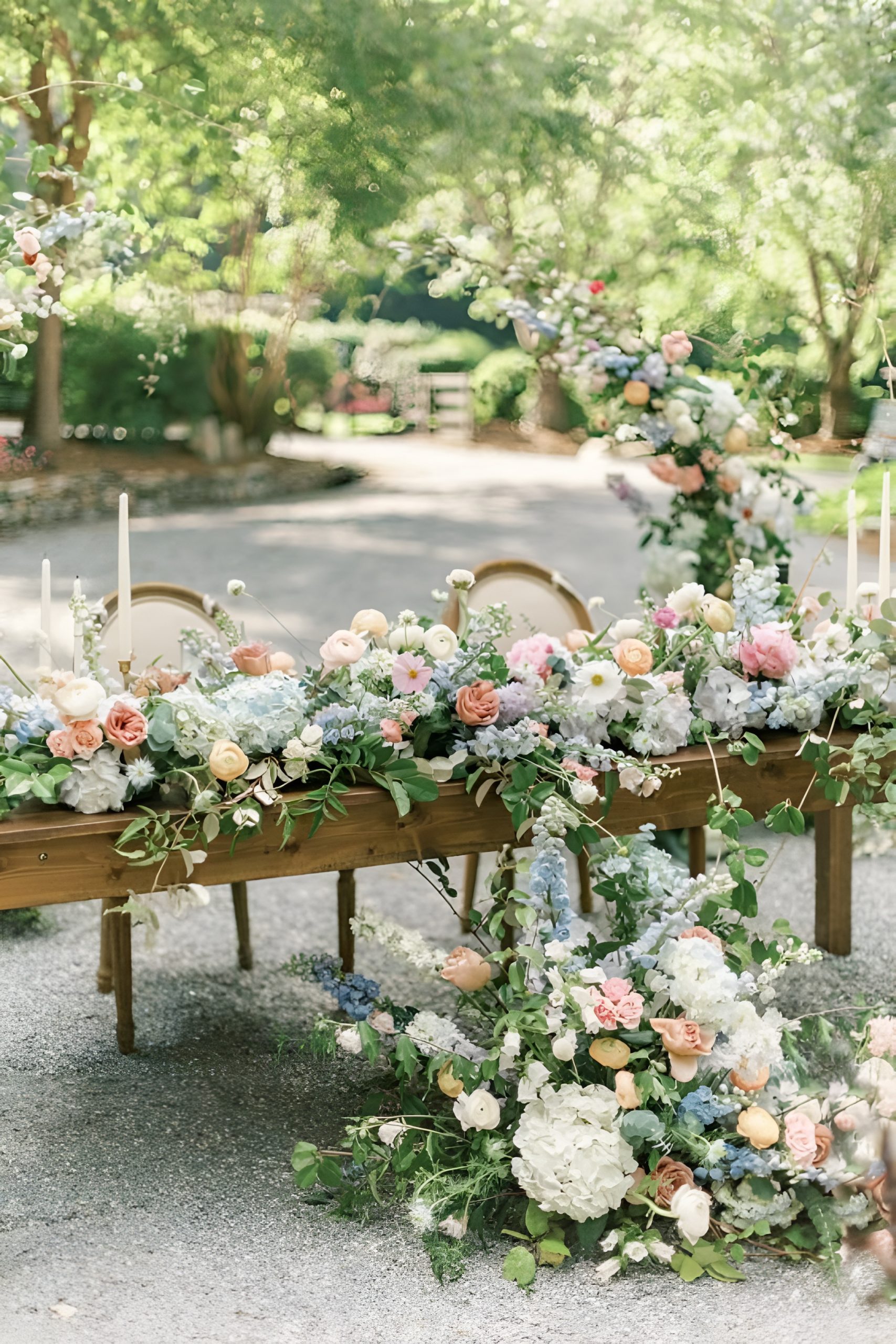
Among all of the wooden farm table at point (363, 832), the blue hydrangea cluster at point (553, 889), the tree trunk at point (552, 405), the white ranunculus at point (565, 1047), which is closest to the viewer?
the wooden farm table at point (363, 832)

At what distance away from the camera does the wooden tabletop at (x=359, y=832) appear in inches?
63.9


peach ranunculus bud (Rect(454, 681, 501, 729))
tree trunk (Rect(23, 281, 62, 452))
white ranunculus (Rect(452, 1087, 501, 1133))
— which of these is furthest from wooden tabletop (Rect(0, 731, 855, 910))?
tree trunk (Rect(23, 281, 62, 452))

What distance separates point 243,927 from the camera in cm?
275

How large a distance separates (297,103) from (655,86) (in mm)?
776

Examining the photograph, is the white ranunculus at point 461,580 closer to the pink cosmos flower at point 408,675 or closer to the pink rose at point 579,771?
the pink cosmos flower at point 408,675

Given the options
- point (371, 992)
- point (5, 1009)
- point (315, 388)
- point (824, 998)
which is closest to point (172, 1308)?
point (371, 992)

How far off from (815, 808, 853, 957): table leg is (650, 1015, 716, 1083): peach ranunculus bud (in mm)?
1115

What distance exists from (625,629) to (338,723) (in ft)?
1.66

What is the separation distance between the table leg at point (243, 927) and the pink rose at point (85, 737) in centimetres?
109

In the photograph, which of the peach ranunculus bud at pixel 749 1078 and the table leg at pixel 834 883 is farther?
the table leg at pixel 834 883

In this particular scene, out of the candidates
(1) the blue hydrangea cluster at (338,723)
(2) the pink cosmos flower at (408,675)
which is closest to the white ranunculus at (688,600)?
(2) the pink cosmos flower at (408,675)

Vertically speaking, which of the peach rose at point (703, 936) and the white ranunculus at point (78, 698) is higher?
the white ranunculus at point (78, 698)

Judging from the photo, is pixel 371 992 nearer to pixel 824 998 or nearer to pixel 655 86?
pixel 824 998

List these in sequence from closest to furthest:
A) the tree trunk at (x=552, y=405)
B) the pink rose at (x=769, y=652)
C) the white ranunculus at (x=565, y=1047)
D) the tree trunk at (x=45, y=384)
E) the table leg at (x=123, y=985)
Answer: the white ranunculus at (x=565, y=1047), the pink rose at (x=769, y=652), the table leg at (x=123, y=985), the tree trunk at (x=45, y=384), the tree trunk at (x=552, y=405)
